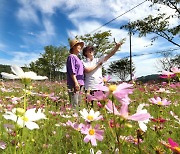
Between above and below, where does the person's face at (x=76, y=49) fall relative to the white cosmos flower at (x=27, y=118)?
above

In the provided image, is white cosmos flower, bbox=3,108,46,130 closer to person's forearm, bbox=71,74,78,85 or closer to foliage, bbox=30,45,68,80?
person's forearm, bbox=71,74,78,85

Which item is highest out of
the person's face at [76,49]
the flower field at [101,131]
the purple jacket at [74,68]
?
the person's face at [76,49]

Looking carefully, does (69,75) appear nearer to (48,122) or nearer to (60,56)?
(48,122)

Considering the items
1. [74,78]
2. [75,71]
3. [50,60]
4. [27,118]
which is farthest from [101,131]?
[50,60]

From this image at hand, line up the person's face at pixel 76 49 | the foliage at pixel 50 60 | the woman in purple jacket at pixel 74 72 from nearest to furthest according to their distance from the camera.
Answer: the woman in purple jacket at pixel 74 72 → the person's face at pixel 76 49 → the foliage at pixel 50 60

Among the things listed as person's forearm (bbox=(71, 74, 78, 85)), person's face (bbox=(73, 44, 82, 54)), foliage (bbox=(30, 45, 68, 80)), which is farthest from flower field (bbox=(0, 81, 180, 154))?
foliage (bbox=(30, 45, 68, 80))

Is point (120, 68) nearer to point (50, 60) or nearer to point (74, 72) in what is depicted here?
point (50, 60)

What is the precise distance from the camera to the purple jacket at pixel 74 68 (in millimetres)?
3639

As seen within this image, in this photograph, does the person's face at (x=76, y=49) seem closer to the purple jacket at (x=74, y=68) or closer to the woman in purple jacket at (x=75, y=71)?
the woman in purple jacket at (x=75, y=71)

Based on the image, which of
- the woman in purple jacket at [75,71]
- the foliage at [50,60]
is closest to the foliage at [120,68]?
the foliage at [50,60]

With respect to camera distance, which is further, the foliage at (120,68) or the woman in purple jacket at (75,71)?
the foliage at (120,68)

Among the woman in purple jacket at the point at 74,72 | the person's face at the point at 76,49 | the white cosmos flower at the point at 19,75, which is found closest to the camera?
the white cosmos flower at the point at 19,75

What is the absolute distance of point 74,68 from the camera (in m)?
3.67

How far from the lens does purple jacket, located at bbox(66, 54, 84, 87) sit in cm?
364
